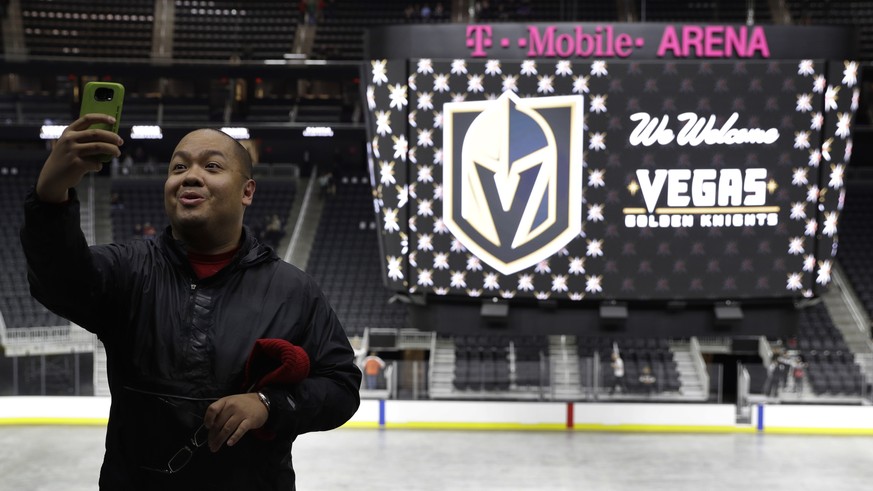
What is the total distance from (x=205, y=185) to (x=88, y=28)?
2573 cm

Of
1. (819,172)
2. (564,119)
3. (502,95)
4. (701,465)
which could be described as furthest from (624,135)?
(701,465)

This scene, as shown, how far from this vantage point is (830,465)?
54.5 ft

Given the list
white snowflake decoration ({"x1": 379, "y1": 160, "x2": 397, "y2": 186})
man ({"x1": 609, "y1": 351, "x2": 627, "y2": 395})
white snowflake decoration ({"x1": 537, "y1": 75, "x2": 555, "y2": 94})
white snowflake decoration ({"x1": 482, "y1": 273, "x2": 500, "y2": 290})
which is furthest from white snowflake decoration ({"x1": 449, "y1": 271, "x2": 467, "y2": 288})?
man ({"x1": 609, "y1": 351, "x2": 627, "y2": 395})

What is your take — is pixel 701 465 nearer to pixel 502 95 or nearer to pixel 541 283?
pixel 541 283

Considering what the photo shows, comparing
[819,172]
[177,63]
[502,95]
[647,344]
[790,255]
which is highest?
[177,63]

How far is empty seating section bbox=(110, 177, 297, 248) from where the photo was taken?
82.3 ft

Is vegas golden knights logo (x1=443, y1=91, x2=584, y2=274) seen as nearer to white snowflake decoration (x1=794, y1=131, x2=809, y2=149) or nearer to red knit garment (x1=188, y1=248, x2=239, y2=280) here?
white snowflake decoration (x1=794, y1=131, x2=809, y2=149)

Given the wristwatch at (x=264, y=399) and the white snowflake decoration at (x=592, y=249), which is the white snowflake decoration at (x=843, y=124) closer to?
the white snowflake decoration at (x=592, y=249)

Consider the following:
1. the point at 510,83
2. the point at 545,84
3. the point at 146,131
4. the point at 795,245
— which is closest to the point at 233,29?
the point at 146,131

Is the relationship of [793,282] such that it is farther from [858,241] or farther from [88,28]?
[88,28]

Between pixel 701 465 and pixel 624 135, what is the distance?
5801 millimetres

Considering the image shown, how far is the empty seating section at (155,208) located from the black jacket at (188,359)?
866 inches

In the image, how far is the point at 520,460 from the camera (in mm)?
16703

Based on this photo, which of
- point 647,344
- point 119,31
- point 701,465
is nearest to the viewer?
point 701,465
